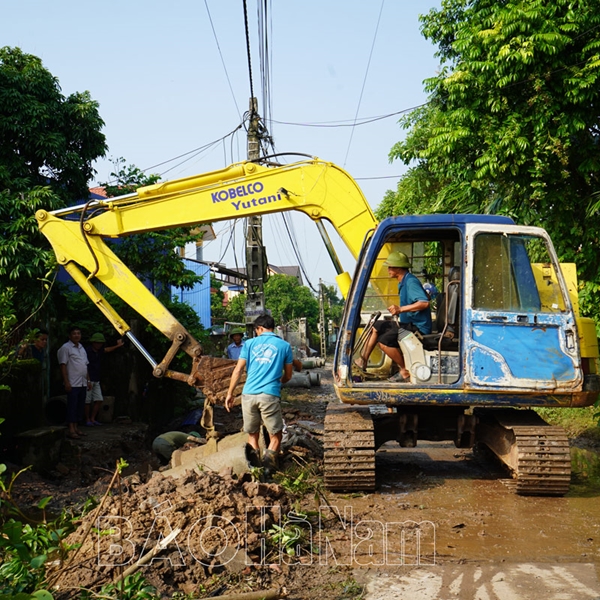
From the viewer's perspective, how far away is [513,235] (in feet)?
23.8

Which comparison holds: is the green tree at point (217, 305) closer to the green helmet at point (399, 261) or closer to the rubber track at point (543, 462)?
the green helmet at point (399, 261)

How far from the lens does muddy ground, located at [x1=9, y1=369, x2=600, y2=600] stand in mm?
4625

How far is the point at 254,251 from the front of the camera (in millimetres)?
20078

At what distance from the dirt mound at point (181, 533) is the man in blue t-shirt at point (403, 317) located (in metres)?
2.12

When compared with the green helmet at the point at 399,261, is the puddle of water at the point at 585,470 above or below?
below

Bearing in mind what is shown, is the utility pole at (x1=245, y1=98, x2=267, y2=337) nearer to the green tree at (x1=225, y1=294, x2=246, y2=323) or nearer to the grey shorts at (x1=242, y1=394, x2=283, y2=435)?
the grey shorts at (x1=242, y1=394, x2=283, y2=435)

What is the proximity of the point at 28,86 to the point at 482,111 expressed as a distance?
6.82 metres

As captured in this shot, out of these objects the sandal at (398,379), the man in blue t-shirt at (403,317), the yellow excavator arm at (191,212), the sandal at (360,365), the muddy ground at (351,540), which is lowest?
the muddy ground at (351,540)


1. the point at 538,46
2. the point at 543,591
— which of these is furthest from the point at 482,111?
the point at 543,591

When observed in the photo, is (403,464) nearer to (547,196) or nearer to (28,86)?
(547,196)

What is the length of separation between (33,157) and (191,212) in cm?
405

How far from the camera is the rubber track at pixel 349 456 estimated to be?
7012 mm

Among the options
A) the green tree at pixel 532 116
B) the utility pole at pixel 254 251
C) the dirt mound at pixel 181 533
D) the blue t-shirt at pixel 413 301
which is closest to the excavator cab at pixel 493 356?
the blue t-shirt at pixel 413 301

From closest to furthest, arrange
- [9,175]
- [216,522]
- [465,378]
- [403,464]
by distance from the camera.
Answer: [216,522], [465,378], [403,464], [9,175]
